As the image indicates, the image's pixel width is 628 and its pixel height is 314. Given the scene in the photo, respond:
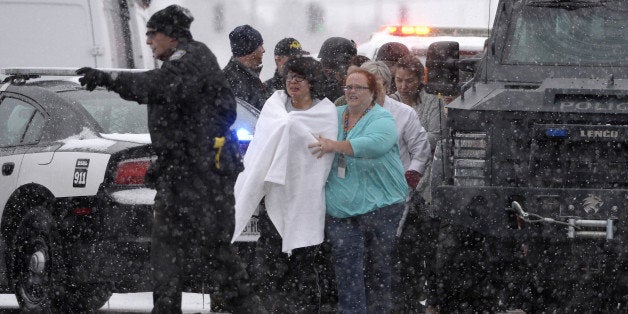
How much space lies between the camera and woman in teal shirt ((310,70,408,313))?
807 cm

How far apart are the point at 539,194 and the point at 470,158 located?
51 centimetres

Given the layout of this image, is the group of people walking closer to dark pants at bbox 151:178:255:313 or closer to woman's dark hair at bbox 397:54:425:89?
dark pants at bbox 151:178:255:313

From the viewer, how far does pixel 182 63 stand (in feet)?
24.6

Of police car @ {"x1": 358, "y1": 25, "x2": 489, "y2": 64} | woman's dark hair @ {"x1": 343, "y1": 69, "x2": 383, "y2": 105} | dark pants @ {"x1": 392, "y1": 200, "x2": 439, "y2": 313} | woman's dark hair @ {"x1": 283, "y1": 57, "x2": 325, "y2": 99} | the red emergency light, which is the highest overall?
woman's dark hair @ {"x1": 283, "y1": 57, "x2": 325, "y2": 99}

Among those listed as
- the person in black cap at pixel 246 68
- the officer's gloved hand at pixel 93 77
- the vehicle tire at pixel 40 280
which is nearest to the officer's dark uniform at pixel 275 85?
the person in black cap at pixel 246 68

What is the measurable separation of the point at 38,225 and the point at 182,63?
7.25 feet

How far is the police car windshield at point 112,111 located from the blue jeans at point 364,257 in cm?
195

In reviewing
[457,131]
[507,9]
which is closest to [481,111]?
[457,131]

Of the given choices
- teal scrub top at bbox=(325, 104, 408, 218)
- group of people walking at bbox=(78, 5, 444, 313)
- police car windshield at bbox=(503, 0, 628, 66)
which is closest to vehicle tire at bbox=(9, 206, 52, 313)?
group of people walking at bbox=(78, 5, 444, 313)

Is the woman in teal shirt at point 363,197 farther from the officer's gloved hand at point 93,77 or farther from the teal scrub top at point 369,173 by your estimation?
the officer's gloved hand at point 93,77

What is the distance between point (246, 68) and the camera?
33.1 feet

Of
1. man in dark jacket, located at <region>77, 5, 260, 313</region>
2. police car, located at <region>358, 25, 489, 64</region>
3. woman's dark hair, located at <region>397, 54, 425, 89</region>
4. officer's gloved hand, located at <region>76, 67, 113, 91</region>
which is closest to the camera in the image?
officer's gloved hand, located at <region>76, 67, 113, 91</region>

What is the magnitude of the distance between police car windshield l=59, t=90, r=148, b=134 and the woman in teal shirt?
5.93 ft

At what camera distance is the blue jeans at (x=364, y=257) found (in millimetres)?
8078
